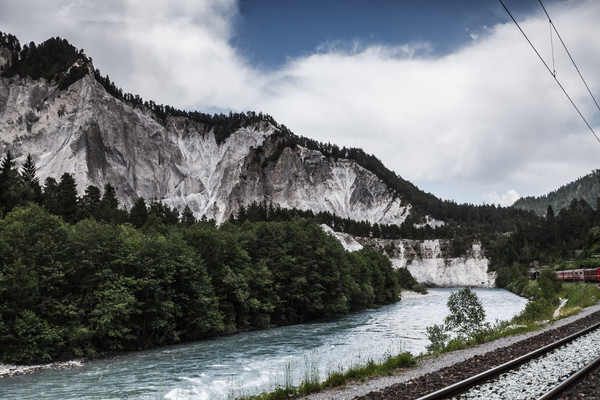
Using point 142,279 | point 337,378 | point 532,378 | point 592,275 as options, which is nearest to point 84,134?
point 142,279

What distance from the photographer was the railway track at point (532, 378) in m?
10.8

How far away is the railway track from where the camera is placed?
1077 centimetres

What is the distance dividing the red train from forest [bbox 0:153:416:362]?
40681 millimetres

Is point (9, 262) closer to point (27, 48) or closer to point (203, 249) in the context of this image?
point (203, 249)

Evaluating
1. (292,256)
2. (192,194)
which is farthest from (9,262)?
(192,194)

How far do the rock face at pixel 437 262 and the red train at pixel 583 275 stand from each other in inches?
3709

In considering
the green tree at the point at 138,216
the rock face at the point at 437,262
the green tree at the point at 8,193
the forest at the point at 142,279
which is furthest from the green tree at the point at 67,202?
the rock face at the point at 437,262

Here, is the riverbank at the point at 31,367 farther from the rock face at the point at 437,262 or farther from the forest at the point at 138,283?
the rock face at the point at 437,262

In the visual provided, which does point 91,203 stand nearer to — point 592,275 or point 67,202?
point 67,202

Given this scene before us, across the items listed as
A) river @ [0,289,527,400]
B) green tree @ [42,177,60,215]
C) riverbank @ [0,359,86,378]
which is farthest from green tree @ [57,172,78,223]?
riverbank @ [0,359,86,378]

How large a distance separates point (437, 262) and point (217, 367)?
17796 cm

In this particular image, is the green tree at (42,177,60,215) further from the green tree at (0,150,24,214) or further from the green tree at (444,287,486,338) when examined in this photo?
the green tree at (444,287,486,338)

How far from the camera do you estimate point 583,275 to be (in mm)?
72625

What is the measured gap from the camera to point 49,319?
32.7 m
